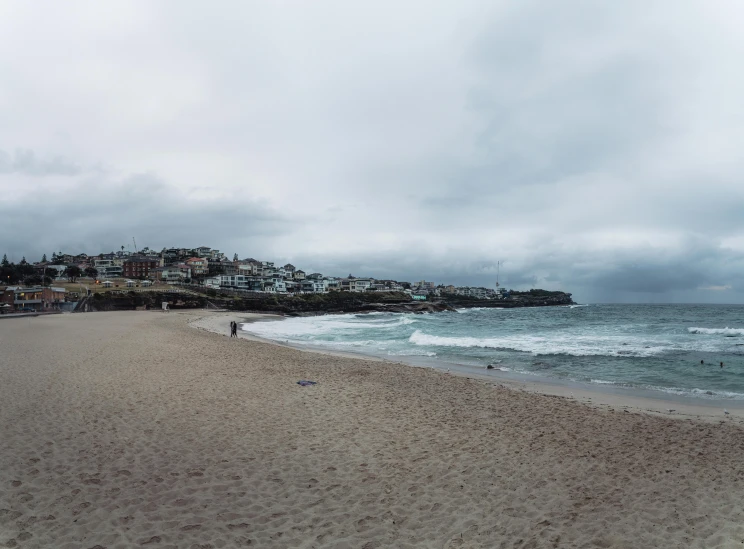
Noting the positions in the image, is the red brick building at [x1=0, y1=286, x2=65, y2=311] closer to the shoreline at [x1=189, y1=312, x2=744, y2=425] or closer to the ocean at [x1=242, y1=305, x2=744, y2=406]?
the ocean at [x1=242, y1=305, x2=744, y2=406]

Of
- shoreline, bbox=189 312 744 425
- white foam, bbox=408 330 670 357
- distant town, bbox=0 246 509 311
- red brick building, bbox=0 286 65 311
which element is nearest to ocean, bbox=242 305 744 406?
white foam, bbox=408 330 670 357

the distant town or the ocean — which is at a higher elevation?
the distant town

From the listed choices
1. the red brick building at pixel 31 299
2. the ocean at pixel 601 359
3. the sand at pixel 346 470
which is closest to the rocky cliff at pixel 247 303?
the red brick building at pixel 31 299

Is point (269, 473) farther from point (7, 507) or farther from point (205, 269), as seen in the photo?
point (205, 269)

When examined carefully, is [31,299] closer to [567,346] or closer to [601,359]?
[567,346]

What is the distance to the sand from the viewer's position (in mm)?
5105

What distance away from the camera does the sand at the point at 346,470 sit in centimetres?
511

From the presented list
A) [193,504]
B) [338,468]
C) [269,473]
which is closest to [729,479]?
[338,468]

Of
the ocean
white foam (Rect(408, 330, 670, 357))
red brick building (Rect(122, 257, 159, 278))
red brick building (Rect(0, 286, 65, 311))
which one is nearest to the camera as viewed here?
the ocean

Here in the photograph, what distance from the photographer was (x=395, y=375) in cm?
1590

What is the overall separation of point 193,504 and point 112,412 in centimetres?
504

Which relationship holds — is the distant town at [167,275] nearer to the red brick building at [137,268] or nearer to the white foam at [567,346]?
the red brick building at [137,268]

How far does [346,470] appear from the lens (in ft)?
22.4

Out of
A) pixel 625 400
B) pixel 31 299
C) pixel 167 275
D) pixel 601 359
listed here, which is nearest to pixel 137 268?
pixel 167 275
